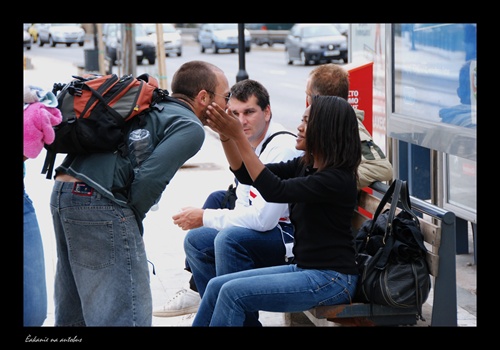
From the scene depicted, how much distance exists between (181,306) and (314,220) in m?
1.74

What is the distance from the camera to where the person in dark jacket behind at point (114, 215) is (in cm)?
341

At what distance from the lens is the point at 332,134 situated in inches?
148

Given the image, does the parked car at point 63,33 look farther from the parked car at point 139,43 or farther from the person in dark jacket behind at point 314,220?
the person in dark jacket behind at point 314,220

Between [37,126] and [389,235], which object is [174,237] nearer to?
[389,235]

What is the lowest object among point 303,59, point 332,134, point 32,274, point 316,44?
point 32,274

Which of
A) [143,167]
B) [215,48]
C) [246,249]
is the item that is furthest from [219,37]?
[143,167]

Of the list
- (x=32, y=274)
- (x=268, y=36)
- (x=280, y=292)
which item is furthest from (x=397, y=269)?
(x=268, y=36)

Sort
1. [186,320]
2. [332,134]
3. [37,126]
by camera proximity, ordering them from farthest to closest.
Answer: [186,320]
[332,134]
[37,126]

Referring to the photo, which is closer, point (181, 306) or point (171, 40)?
point (181, 306)

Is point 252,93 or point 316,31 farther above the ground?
point 316,31

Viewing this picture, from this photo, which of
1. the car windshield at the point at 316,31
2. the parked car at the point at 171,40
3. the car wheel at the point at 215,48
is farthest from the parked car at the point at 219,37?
the car windshield at the point at 316,31

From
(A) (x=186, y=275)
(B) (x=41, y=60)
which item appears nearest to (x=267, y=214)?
(A) (x=186, y=275)

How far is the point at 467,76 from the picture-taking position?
588 centimetres

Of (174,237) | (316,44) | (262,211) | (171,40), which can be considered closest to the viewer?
(262,211)
